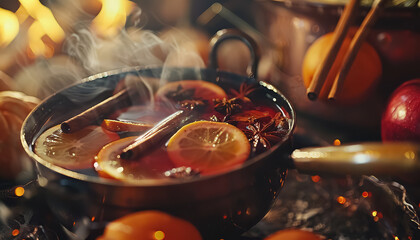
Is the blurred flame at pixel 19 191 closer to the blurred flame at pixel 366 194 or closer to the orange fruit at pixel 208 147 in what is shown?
the orange fruit at pixel 208 147

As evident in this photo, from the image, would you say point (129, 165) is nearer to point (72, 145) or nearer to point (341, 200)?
point (72, 145)

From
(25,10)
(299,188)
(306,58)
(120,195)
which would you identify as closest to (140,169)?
(120,195)

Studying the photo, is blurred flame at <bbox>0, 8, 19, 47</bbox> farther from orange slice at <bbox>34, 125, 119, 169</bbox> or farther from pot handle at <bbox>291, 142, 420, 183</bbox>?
pot handle at <bbox>291, 142, 420, 183</bbox>

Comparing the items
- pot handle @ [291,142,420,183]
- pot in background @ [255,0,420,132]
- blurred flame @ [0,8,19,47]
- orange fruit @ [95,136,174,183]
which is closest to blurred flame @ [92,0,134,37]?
blurred flame @ [0,8,19,47]

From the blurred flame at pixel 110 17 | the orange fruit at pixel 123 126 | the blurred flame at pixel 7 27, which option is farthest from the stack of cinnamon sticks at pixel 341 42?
the blurred flame at pixel 7 27

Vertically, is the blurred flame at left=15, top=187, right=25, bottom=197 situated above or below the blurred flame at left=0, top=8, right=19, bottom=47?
below
